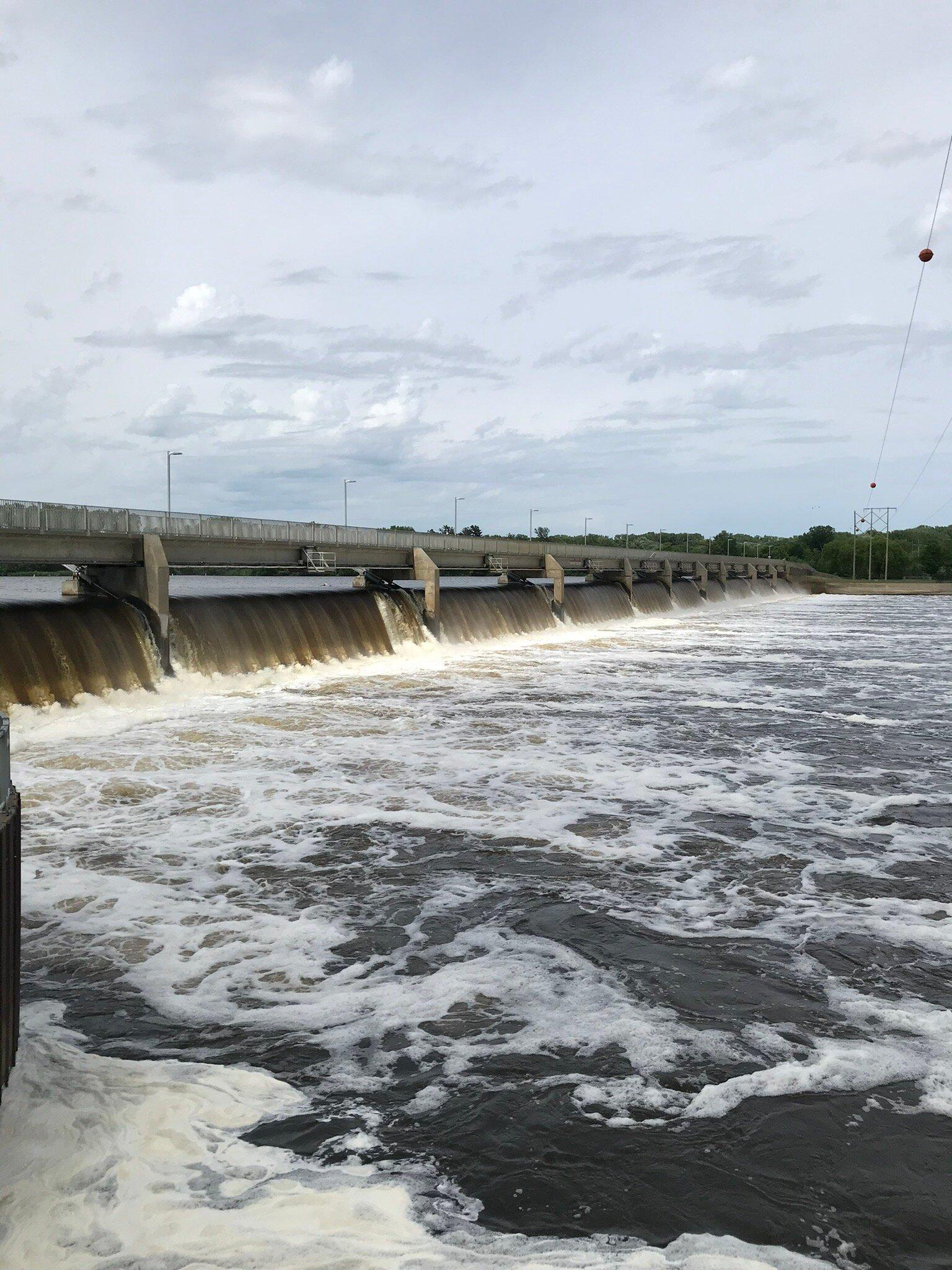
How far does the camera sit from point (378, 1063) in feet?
26.2

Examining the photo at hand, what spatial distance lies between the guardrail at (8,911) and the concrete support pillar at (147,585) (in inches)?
938

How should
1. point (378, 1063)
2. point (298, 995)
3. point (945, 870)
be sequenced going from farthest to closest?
point (945, 870) → point (298, 995) → point (378, 1063)

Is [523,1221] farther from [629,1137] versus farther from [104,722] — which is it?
[104,722]

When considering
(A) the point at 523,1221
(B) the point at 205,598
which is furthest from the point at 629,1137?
(B) the point at 205,598

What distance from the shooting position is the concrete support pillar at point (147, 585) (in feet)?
100

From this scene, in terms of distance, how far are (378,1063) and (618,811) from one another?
8.73 metres

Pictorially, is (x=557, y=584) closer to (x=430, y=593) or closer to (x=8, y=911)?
(x=430, y=593)

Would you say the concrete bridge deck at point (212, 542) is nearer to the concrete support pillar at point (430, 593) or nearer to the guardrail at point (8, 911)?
the concrete support pillar at point (430, 593)

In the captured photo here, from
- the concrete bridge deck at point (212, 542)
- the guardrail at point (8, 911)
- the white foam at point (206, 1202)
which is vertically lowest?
the white foam at point (206, 1202)

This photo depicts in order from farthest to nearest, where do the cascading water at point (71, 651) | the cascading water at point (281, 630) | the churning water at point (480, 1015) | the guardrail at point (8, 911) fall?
the cascading water at point (281, 630)
the cascading water at point (71, 651)
the guardrail at point (8, 911)
the churning water at point (480, 1015)

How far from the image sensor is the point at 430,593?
1860 inches

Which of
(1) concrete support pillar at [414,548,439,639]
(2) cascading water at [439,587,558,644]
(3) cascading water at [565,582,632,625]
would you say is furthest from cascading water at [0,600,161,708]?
(3) cascading water at [565,582,632,625]

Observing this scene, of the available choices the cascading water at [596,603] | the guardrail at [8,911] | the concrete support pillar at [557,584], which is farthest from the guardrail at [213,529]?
the guardrail at [8,911]

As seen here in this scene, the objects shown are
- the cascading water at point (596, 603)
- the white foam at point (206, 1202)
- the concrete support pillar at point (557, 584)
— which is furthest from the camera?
the cascading water at point (596, 603)
